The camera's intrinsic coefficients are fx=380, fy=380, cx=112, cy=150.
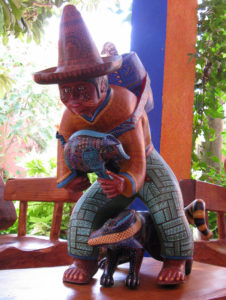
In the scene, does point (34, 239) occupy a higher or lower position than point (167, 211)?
lower

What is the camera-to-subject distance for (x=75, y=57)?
0.62 m

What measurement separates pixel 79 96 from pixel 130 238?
26cm

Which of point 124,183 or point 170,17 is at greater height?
point 170,17

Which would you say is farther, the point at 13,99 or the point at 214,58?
the point at 13,99

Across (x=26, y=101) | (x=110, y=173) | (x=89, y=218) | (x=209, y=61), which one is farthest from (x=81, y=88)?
(x=26, y=101)

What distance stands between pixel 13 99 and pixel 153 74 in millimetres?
2736

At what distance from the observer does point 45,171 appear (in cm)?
272

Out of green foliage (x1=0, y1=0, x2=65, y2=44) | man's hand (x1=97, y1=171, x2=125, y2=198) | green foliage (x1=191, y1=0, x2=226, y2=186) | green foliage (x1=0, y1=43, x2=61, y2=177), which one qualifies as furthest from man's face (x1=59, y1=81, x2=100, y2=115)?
green foliage (x1=0, y1=43, x2=61, y2=177)

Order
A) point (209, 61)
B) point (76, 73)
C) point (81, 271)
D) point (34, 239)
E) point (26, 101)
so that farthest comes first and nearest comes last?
point (26, 101), point (209, 61), point (34, 239), point (81, 271), point (76, 73)

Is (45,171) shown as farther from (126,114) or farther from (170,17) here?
(126,114)

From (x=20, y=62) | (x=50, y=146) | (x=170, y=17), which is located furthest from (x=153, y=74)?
(x=50, y=146)

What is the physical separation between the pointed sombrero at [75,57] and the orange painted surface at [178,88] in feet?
2.14

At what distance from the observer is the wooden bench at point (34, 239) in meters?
1.08

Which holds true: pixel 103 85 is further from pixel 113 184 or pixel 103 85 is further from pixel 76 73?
pixel 113 184
